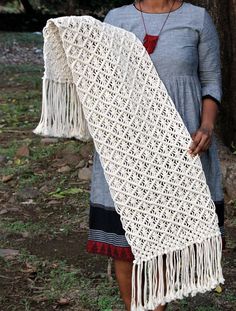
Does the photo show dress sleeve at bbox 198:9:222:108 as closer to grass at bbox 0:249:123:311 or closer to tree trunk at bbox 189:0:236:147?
grass at bbox 0:249:123:311

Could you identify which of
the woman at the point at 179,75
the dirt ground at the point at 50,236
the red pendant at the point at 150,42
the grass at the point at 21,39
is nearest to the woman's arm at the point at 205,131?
the woman at the point at 179,75

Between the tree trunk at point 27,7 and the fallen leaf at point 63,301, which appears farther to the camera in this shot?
the tree trunk at point 27,7

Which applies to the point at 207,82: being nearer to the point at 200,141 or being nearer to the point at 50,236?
the point at 200,141

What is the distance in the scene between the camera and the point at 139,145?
2.90 m

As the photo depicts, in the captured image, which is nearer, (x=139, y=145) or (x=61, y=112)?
(x=139, y=145)

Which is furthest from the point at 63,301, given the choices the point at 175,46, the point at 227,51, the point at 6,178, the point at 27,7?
the point at 27,7

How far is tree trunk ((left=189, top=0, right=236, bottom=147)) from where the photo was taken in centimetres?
526

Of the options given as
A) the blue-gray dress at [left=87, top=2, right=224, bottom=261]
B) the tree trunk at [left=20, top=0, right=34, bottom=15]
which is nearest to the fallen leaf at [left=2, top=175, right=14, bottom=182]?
the blue-gray dress at [left=87, top=2, right=224, bottom=261]

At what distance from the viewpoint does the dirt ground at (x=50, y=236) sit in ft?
12.9

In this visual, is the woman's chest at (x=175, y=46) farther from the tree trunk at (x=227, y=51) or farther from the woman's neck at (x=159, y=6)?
the tree trunk at (x=227, y=51)

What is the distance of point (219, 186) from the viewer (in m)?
Result: 3.11

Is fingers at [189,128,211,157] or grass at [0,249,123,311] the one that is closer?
fingers at [189,128,211,157]

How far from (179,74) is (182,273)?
2.61 ft

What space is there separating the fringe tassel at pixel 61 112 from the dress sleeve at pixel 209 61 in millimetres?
512
